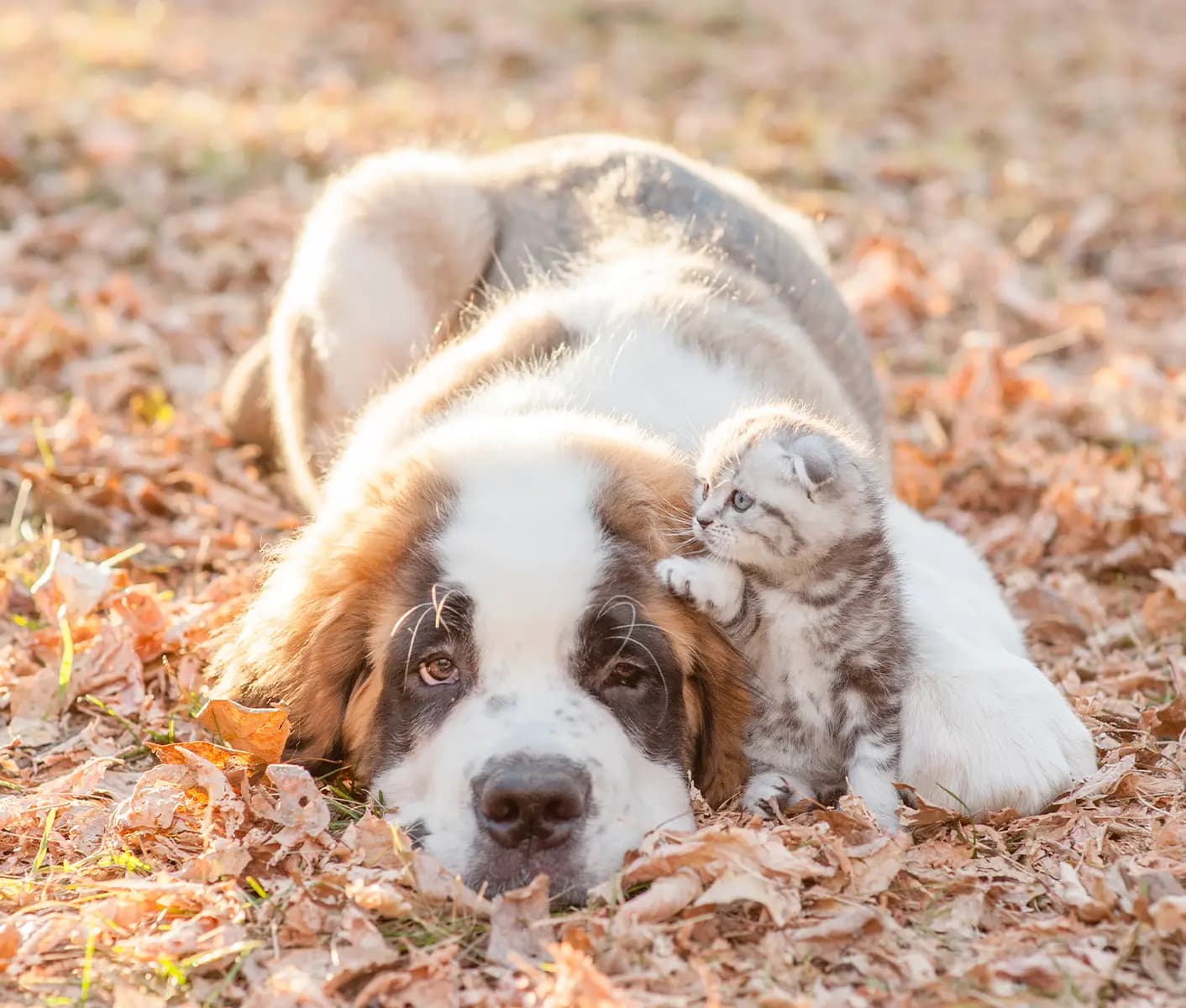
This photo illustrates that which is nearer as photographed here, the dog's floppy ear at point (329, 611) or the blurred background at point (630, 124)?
the dog's floppy ear at point (329, 611)

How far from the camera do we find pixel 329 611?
12.2 ft

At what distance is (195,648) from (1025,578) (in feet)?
9.21

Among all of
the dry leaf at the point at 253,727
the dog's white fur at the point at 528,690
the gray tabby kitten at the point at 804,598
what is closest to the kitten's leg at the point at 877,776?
the gray tabby kitten at the point at 804,598

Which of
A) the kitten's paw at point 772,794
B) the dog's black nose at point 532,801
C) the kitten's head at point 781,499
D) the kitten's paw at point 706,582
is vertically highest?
the kitten's head at point 781,499

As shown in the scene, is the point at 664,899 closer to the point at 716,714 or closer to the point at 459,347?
the point at 716,714

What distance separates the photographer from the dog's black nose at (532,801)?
10.3 ft

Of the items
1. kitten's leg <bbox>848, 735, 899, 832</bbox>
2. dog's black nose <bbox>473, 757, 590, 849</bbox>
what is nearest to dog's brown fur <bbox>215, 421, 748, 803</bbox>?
kitten's leg <bbox>848, 735, 899, 832</bbox>

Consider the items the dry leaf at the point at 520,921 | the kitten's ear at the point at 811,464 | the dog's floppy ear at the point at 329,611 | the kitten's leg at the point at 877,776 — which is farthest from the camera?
the dog's floppy ear at the point at 329,611

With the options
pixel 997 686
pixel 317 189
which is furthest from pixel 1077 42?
pixel 997 686

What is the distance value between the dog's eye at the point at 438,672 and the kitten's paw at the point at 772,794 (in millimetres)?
774

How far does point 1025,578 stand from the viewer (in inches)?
210

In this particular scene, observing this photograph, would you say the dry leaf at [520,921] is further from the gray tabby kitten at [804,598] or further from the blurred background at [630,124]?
the blurred background at [630,124]

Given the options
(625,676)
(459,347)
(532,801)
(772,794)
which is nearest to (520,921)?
(532,801)

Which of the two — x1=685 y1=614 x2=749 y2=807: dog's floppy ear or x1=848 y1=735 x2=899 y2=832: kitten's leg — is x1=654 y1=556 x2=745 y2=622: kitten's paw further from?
x1=848 y1=735 x2=899 y2=832: kitten's leg
